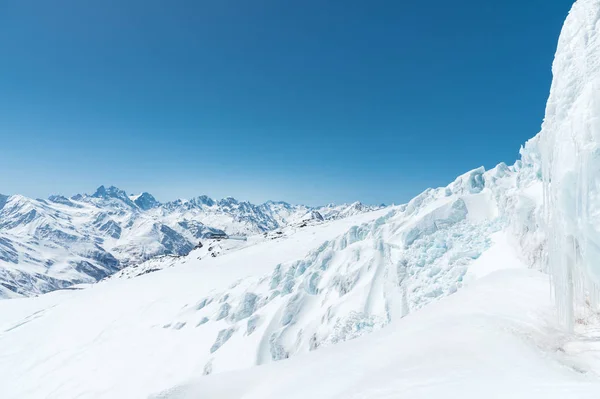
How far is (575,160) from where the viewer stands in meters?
7.88

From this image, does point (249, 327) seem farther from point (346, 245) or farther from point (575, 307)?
point (575, 307)

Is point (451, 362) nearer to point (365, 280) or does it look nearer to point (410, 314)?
point (410, 314)

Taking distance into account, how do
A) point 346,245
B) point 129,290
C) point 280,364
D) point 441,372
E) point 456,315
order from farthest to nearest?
point 129,290, point 346,245, point 280,364, point 456,315, point 441,372

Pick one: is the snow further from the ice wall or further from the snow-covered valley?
the ice wall

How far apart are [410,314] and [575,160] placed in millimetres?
9663

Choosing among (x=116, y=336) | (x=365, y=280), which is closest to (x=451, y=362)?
(x=365, y=280)

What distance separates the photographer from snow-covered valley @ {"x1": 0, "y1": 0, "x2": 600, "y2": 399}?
785cm

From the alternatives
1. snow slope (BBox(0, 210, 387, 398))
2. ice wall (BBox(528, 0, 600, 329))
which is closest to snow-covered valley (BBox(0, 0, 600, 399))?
ice wall (BBox(528, 0, 600, 329))

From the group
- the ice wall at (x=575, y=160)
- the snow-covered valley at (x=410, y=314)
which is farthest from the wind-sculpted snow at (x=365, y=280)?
the ice wall at (x=575, y=160)

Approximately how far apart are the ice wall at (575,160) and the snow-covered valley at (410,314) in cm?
4

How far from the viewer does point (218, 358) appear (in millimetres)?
25297

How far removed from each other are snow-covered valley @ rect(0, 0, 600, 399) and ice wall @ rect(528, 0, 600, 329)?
0.14ft

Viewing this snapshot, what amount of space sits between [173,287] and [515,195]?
49.6 m

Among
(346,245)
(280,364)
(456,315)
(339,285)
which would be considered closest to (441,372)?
(456,315)
